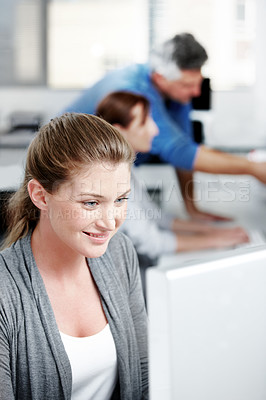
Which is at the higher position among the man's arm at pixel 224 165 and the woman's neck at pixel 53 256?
the woman's neck at pixel 53 256

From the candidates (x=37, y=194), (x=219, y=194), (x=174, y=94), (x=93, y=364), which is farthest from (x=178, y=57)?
(x=93, y=364)

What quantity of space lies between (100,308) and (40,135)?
0.23 meters

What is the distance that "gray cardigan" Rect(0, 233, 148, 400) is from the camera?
643mm

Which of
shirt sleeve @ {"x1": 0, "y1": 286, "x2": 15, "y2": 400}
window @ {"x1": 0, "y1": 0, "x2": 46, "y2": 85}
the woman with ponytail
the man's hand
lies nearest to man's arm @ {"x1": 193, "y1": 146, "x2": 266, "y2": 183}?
the man's hand

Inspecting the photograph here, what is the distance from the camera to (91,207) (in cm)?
66

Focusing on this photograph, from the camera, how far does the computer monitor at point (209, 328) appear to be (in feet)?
1.20

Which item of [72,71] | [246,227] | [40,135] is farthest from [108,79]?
[40,135]

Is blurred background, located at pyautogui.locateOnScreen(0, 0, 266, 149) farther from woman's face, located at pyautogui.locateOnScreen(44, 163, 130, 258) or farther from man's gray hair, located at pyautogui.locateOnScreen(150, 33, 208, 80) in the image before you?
woman's face, located at pyautogui.locateOnScreen(44, 163, 130, 258)

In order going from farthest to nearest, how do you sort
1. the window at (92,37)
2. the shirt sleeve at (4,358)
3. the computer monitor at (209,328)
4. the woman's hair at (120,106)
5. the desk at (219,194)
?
the window at (92,37) → the desk at (219,194) → the woman's hair at (120,106) → the shirt sleeve at (4,358) → the computer monitor at (209,328)

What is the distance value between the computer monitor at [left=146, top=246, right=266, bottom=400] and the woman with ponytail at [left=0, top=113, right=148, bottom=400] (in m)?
0.27

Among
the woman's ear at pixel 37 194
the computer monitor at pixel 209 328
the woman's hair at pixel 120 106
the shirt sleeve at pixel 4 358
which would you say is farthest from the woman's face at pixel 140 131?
the computer monitor at pixel 209 328

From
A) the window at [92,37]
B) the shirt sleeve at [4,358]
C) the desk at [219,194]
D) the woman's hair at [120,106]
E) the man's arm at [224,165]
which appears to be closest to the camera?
the shirt sleeve at [4,358]

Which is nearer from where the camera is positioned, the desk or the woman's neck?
the woman's neck

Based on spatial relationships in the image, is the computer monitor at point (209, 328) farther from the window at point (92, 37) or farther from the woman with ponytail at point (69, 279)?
the window at point (92, 37)
